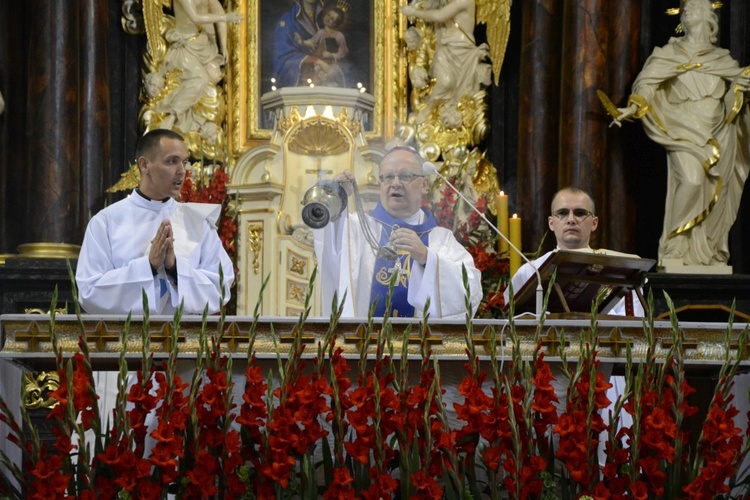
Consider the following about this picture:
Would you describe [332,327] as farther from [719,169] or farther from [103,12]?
[103,12]

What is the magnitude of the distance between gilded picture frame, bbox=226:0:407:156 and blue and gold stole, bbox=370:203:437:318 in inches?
130

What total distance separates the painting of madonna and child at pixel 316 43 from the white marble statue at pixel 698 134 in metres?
2.08

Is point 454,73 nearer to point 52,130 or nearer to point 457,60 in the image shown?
point 457,60

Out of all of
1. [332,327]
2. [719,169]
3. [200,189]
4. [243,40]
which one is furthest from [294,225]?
[332,327]

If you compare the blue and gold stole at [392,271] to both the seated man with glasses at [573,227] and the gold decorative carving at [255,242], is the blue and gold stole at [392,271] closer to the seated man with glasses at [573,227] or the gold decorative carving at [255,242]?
the seated man with glasses at [573,227]

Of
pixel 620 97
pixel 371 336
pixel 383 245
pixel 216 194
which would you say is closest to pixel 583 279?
pixel 371 336

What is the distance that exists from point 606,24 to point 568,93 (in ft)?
1.82

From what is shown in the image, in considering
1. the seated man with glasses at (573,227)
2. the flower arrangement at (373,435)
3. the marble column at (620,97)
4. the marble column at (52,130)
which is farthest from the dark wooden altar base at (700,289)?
the flower arrangement at (373,435)

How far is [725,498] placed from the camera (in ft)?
10.9

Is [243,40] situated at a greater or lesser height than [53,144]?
greater

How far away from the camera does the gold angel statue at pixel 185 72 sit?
8.85 metres

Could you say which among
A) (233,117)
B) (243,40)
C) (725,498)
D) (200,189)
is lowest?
(725,498)

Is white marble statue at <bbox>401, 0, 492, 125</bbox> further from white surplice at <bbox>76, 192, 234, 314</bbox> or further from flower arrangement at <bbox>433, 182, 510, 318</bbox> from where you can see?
white surplice at <bbox>76, 192, 234, 314</bbox>

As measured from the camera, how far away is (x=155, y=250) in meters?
4.72
